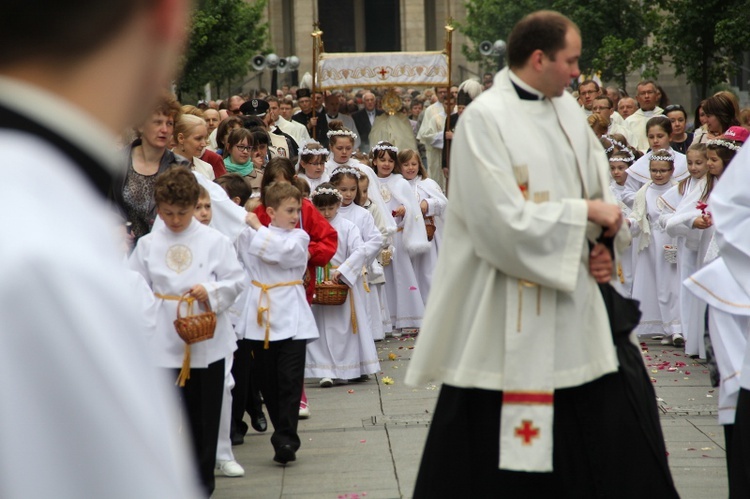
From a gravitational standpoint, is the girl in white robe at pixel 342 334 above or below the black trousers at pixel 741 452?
below

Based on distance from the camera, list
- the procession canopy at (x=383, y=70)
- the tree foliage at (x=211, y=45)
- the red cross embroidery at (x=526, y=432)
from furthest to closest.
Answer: the tree foliage at (x=211, y=45) < the procession canopy at (x=383, y=70) < the red cross embroidery at (x=526, y=432)

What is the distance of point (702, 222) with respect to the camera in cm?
955

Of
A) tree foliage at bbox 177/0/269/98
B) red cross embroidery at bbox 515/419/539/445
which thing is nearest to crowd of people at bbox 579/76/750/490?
red cross embroidery at bbox 515/419/539/445

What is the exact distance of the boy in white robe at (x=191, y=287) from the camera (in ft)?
19.9

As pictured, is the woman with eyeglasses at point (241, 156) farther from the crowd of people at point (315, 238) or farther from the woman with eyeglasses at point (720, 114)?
the woman with eyeglasses at point (720, 114)

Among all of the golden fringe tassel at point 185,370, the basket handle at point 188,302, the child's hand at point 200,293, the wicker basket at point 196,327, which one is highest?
the child's hand at point 200,293

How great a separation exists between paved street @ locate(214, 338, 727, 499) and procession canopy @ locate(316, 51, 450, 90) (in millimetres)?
9859

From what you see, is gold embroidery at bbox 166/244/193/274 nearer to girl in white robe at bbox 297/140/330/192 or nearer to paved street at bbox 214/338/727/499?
paved street at bbox 214/338/727/499

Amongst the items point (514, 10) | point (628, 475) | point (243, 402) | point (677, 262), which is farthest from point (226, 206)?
point (514, 10)

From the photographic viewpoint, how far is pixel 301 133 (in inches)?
719

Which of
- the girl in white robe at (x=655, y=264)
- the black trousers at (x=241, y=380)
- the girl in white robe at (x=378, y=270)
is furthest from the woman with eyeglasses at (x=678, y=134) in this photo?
the black trousers at (x=241, y=380)

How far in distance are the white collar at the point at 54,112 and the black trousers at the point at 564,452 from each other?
362 centimetres

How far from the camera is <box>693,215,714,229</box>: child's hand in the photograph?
372 inches

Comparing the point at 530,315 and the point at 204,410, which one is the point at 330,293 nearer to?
the point at 204,410
